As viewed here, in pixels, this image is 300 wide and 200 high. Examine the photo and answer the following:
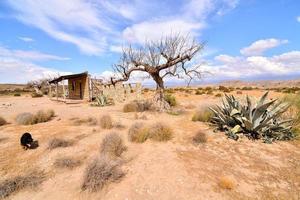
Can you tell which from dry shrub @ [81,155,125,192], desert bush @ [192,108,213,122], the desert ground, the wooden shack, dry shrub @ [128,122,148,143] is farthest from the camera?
the wooden shack

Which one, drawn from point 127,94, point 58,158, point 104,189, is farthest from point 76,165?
point 127,94

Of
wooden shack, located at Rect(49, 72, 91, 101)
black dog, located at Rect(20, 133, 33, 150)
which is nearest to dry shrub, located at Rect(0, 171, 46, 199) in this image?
black dog, located at Rect(20, 133, 33, 150)

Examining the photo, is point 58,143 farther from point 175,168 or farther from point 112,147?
point 175,168

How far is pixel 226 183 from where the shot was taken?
387 centimetres

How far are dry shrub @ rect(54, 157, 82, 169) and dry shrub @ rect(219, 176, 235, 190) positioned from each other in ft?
9.80

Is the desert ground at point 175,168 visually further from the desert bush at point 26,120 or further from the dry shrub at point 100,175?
the desert bush at point 26,120

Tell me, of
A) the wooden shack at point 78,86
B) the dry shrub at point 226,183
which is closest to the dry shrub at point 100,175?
the dry shrub at point 226,183

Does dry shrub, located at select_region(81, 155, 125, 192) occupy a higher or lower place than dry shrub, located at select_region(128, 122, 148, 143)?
lower

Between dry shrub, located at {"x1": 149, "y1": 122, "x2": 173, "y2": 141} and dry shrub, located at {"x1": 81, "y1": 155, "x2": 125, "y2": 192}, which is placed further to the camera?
dry shrub, located at {"x1": 149, "y1": 122, "x2": 173, "y2": 141}

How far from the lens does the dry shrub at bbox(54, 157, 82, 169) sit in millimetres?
4849

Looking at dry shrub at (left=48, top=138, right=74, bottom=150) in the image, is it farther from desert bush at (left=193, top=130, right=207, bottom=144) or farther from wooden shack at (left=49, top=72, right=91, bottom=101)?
wooden shack at (left=49, top=72, right=91, bottom=101)

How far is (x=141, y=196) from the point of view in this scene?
3.64 metres

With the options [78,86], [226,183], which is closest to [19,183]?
[226,183]

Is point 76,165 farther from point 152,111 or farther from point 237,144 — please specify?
point 152,111
